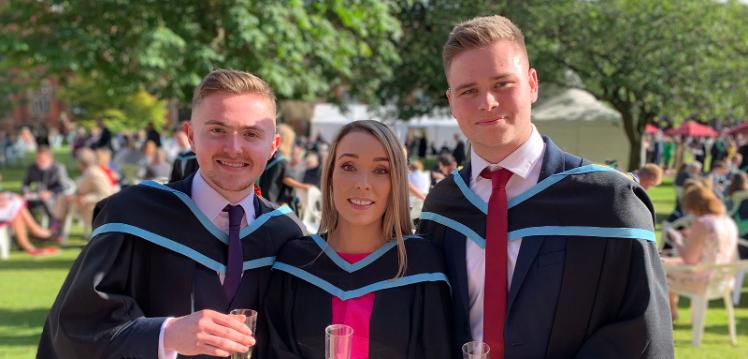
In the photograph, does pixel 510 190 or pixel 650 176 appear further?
pixel 650 176

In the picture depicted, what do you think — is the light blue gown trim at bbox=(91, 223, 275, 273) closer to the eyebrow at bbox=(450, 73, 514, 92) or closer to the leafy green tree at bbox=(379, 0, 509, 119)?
the eyebrow at bbox=(450, 73, 514, 92)

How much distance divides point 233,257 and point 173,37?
9538 mm

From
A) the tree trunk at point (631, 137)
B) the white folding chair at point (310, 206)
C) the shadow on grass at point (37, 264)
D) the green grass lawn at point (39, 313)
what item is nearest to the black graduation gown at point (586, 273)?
the green grass lawn at point (39, 313)

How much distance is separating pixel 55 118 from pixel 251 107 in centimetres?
6608

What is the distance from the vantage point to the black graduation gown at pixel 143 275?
2.48 m

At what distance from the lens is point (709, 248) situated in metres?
6.87

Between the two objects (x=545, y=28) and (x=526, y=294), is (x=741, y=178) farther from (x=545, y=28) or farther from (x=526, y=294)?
(x=545, y=28)

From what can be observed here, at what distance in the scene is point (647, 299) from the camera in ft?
7.58

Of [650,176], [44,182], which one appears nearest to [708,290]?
[650,176]

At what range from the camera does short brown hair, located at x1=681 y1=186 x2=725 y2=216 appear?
7051 mm

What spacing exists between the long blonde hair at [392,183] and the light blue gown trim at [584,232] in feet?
1.62

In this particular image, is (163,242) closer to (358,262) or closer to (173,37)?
(358,262)

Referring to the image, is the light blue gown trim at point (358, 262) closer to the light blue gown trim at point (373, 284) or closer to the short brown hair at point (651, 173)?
the light blue gown trim at point (373, 284)

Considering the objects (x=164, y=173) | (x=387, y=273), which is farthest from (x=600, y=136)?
(x=387, y=273)
